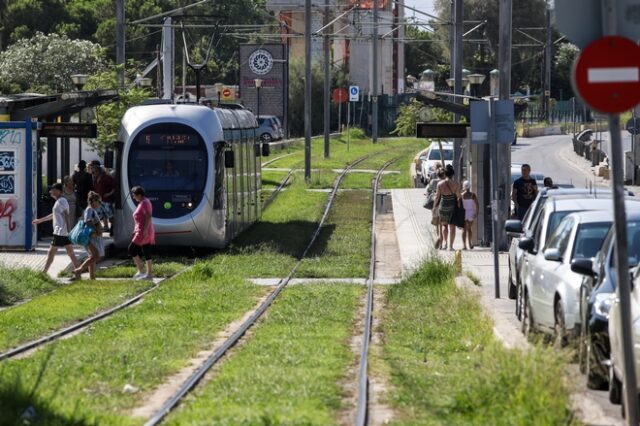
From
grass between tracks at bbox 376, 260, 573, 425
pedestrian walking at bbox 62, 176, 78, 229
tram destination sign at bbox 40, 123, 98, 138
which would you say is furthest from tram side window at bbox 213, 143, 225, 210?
grass between tracks at bbox 376, 260, 573, 425

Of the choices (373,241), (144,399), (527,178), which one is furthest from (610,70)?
(373,241)

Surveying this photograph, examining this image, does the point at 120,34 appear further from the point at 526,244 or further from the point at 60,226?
the point at 526,244

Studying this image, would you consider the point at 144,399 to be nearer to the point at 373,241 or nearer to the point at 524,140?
the point at 373,241

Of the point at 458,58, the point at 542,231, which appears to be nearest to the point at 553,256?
the point at 542,231

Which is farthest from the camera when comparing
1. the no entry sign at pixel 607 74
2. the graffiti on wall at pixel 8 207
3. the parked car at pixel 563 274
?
the graffiti on wall at pixel 8 207

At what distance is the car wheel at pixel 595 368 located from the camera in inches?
467

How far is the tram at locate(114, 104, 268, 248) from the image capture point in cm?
2753

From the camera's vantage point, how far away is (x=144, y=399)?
1159 cm

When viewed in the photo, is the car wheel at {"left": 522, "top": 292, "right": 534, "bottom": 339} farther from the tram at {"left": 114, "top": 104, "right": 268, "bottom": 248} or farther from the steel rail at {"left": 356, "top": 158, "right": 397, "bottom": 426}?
the tram at {"left": 114, "top": 104, "right": 268, "bottom": 248}

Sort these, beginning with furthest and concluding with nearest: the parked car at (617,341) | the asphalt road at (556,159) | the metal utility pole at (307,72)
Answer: the asphalt road at (556,159) → the metal utility pole at (307,72) → the parked car at (617,341)

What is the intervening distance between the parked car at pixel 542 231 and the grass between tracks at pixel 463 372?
54 centimetres

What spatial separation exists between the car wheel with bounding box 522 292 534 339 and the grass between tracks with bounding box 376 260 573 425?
0.49 meters

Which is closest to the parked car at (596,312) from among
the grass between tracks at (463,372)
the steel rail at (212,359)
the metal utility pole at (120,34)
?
the grass between tracks at (463,372)

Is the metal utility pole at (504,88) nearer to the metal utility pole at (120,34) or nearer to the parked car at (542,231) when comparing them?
the parked car at (542,231)
